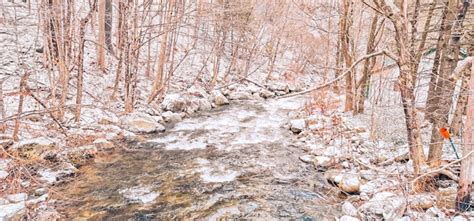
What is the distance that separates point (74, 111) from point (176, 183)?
3.64 m

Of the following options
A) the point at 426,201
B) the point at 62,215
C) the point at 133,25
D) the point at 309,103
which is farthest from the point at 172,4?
the point at 426,201

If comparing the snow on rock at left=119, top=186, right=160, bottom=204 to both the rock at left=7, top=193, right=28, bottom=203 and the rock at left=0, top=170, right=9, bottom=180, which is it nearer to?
the rock at left=7, top=193, right=28, bottom=203

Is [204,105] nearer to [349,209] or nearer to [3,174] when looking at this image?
[3,174]

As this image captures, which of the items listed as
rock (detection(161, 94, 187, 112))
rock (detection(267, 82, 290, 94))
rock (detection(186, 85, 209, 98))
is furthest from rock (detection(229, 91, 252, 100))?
rock (detection(161, 94, 187, 112))

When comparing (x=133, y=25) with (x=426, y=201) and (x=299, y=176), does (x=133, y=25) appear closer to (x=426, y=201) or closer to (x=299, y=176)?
(x=299, y=176)

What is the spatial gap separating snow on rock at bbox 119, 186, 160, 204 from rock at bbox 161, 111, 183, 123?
14.5ft

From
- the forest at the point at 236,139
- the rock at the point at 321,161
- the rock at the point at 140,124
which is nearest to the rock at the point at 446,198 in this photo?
the forest at the point at 236,139

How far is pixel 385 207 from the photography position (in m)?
4.37

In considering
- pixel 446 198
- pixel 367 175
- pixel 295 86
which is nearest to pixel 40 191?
pixel 367 175

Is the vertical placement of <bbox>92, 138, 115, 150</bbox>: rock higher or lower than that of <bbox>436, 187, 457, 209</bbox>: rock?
Result: lower

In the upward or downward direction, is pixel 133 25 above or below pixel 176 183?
above

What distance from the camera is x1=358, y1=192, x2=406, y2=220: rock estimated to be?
4.23 m

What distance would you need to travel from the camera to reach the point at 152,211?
4.75 metres

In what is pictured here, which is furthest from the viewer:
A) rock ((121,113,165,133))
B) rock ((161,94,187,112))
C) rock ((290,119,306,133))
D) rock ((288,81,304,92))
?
rock ((288,81,304,92))
